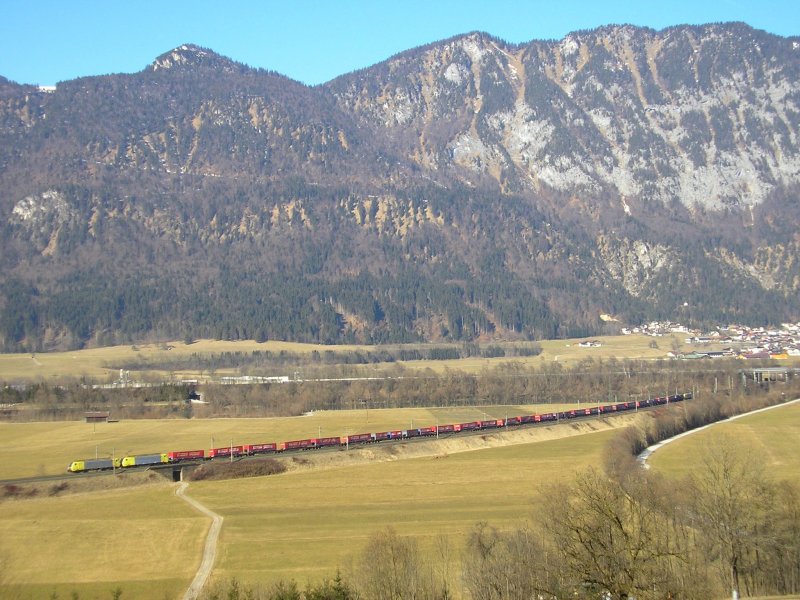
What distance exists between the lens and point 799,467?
104m

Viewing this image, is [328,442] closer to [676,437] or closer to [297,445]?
[297,445]

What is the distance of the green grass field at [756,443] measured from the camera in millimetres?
104625

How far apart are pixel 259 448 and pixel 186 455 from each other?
957cm

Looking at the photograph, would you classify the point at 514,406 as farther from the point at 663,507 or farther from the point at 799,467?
the point at 663,507

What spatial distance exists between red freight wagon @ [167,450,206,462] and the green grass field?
4785 cm

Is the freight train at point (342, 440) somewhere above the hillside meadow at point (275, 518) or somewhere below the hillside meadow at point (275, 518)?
above

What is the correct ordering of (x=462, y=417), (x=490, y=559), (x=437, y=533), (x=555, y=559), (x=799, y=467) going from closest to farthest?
1. (x=555, y=559)
2. (x=490, y=559)
3. (x=437, y=533)
4. (x=799, y=467)
5. (x=462, y=417)

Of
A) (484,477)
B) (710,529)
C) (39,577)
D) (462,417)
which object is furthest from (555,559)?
(462,417)

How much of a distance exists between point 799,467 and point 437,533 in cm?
4168

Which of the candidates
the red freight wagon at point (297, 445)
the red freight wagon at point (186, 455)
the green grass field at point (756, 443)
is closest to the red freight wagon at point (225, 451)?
the red freight wagon at point (186, 455)

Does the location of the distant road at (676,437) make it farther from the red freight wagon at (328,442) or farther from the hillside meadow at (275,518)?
the red freight wagon at (328,442)

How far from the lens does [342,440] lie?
13550cm

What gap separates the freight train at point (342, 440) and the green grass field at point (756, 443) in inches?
874

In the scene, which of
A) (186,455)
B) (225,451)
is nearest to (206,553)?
(186,455)
